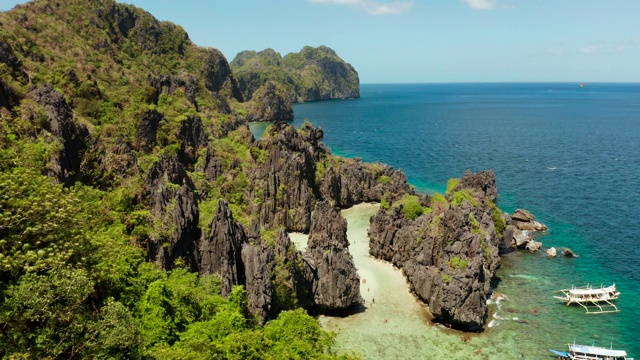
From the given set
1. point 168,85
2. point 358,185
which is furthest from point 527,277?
point 168,85

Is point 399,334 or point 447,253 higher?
point 447,253

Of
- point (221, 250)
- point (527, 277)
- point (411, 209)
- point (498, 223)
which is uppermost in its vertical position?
point (221, 250)

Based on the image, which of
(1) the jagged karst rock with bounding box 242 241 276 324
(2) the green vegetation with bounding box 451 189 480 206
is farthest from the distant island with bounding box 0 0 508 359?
(2) the green vegetation with bounding box 451 189 480 206

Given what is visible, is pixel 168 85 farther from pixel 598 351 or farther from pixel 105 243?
pixel 598 351

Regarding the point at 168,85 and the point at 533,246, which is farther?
the point at 168,85

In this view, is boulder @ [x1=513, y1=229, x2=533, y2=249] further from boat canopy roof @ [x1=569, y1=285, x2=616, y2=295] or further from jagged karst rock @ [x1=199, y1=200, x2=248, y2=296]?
jagged karst rock @ [x1=199, y1=200, x2=248, y2=296]

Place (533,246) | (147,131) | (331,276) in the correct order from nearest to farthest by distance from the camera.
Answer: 1. (331,276)
2. (533,246)
3. (147,131)
